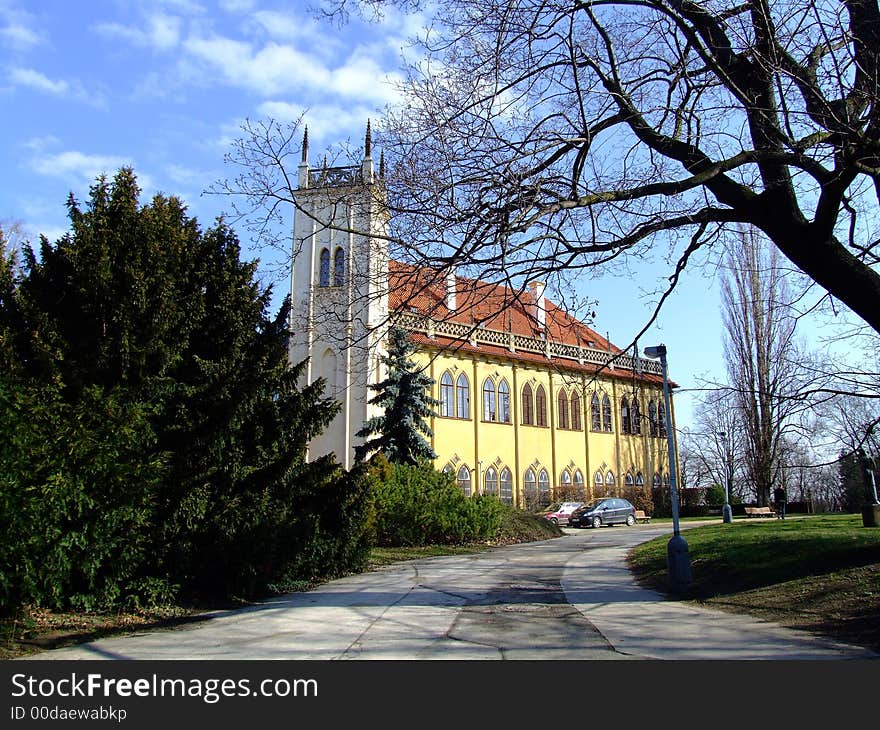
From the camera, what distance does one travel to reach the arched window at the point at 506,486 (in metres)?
41.9

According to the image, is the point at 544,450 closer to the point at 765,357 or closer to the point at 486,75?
the point at 765,357

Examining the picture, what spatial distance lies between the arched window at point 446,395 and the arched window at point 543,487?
7778mm

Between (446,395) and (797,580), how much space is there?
97.0ft

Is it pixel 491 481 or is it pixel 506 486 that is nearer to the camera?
pixel 491 481

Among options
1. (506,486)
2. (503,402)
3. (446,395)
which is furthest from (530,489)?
(446,395)

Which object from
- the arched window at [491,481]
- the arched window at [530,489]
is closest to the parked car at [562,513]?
the arched window at [530,489]

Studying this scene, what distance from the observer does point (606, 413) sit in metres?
49.4

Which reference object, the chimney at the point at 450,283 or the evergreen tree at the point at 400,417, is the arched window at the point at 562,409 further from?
the chimney at the point at 450,283

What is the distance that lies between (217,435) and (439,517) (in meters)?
11.9

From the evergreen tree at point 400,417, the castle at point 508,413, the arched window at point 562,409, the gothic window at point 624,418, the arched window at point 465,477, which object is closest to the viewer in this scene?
the evergreen tree at point 400,417

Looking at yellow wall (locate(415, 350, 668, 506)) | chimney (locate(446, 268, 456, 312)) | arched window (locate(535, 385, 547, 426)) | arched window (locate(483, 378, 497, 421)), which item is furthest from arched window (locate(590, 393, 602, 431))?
chimney (locate(446, 268, 456, 312))

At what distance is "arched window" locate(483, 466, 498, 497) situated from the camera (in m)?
40.8

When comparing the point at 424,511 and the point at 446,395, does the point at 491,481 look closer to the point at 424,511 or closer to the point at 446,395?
the point at 446,395

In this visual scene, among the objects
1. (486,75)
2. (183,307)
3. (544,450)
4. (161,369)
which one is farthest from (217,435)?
(544,450)
